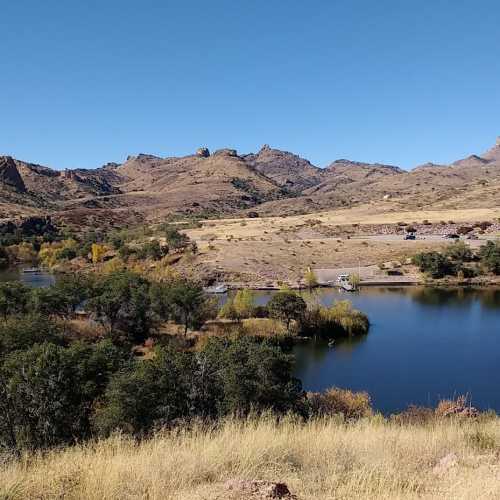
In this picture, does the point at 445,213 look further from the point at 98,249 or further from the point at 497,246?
the point at 98,249

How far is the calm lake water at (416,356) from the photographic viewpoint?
104ft

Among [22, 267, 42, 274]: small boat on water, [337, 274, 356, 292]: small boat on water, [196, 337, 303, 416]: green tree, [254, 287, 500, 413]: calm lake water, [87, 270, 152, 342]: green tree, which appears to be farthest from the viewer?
[22, 267, 42, 274]: small boat on water

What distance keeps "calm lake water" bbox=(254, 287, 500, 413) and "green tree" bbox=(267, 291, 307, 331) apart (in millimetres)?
2960

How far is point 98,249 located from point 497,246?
64.9 metres

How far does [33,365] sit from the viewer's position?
1981cm

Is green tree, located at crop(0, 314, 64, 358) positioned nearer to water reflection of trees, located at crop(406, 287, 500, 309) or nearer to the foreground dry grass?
the foreground dry grass

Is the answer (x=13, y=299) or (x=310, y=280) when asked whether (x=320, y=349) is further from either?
(x=310, y=280)

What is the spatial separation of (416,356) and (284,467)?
116 ft

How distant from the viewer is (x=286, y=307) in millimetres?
44469

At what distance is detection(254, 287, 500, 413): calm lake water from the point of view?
104ft

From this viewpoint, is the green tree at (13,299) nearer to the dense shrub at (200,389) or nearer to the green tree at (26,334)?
the green tree at (26,334)

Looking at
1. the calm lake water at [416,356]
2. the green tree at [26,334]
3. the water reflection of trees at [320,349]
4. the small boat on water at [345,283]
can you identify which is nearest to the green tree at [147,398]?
Result: the green tree at [26,334]

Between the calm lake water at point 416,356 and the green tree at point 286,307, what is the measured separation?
9.71ft

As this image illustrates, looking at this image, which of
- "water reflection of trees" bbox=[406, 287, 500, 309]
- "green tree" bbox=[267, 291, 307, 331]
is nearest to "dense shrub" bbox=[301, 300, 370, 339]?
"green tree" bbox=[267, 291, 307, 331]
